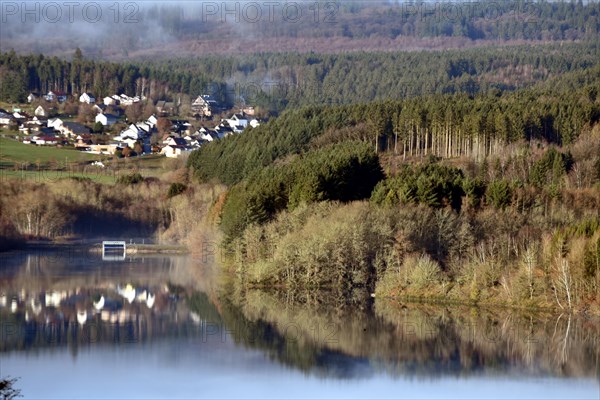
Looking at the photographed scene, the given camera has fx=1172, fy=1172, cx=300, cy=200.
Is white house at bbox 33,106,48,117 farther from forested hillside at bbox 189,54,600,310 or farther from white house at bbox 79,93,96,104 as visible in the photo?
forested hillside at bbox 189,54,600,310

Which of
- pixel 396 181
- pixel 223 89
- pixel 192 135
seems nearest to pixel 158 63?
pixel 223 89

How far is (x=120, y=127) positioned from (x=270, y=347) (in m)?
77.4

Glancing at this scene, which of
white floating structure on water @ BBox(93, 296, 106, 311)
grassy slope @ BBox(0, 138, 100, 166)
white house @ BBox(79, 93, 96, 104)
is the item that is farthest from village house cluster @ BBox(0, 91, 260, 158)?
white floating structure on water @ BBox(93, 296, 106, 311)

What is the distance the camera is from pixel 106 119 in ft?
368

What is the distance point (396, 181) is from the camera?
50.6 m

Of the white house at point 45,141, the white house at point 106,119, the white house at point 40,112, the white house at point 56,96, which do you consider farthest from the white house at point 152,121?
the white house at point 45,141

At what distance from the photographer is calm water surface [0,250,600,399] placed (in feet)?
95.8

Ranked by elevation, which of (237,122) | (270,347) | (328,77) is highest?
(328,77)

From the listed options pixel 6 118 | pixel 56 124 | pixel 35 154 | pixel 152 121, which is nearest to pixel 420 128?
pixel 35 154

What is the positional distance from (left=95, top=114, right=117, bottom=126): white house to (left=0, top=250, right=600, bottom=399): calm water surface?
6727 cm

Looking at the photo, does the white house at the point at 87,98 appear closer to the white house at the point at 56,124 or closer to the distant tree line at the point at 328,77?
the distant tree line at the point at 328,77

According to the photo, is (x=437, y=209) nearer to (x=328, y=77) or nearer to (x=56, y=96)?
(x=56, y=96)

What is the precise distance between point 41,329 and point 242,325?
6.19 m

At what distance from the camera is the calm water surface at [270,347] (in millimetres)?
29203
